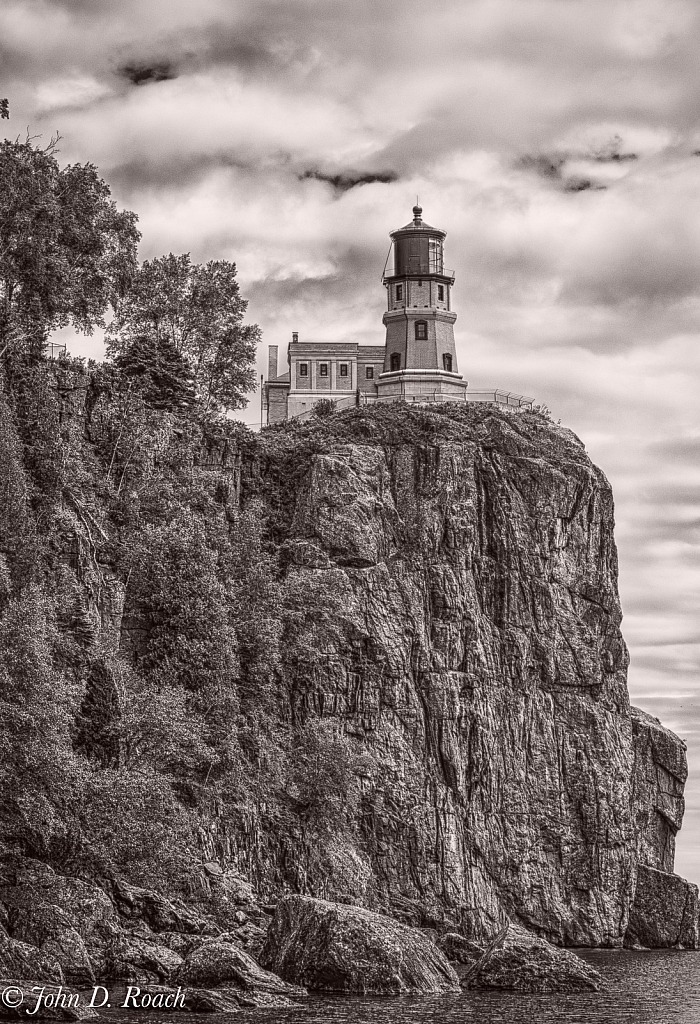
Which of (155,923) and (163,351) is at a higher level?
(163,351)

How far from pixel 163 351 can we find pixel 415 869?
38.7m

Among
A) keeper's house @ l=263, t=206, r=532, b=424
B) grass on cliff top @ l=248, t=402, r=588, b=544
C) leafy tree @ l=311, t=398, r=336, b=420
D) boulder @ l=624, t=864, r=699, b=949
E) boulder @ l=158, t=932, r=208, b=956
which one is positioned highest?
keeper's house @ l=263, t=206, r=532, b=424

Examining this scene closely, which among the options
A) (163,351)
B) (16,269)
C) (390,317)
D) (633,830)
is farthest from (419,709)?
(390,317)

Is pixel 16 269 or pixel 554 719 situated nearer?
pixel 16 269

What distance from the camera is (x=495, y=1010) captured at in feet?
170

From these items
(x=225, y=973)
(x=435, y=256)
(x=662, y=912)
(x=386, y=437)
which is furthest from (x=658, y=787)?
(x=225, y=973)

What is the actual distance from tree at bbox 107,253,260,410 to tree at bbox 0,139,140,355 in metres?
9.16

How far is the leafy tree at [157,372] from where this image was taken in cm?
9569

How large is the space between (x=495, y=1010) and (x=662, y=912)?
51.7 m

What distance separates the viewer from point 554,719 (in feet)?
321

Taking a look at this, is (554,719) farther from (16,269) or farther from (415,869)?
(16,269)

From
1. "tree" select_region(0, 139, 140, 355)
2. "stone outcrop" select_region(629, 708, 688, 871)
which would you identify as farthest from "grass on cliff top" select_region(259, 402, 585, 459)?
"stone outcrop" select_region(629, 708, 688, 871)

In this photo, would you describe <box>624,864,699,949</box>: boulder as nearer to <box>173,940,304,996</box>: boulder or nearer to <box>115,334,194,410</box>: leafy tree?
<box>115,334,194,410</box>: leafy tree

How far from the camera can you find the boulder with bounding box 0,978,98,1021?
43875 millimetres
